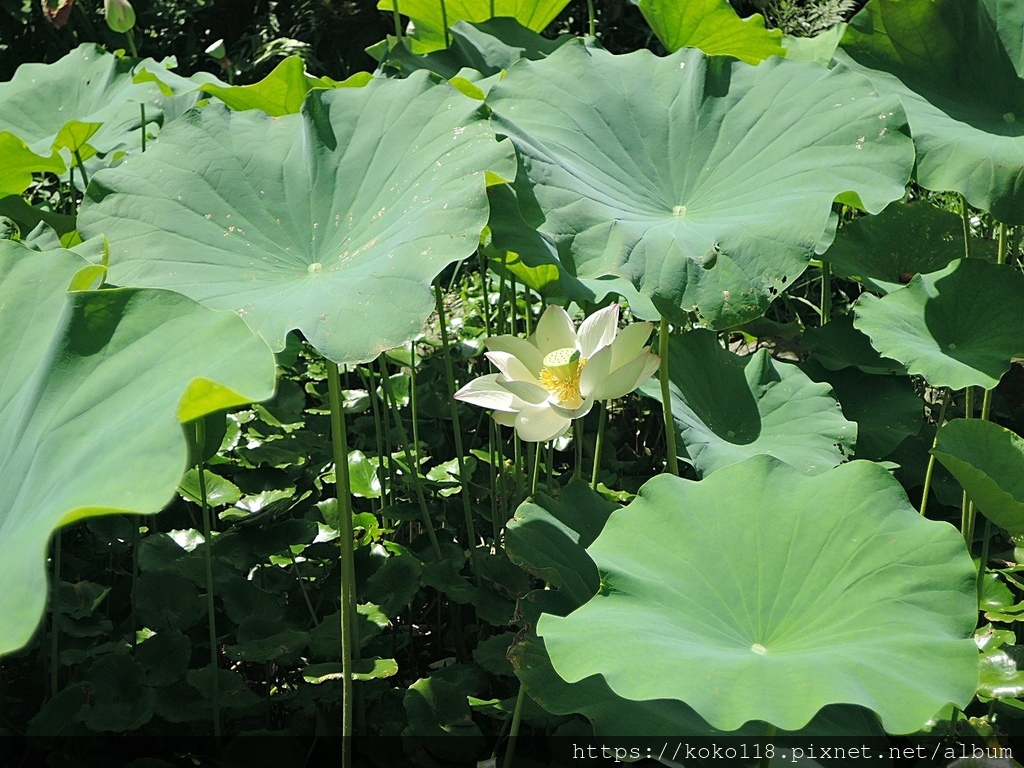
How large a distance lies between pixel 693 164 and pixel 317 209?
59 cm

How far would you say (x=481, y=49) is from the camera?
1950mm

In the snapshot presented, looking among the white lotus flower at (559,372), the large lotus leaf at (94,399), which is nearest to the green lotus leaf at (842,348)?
the white lotus flower at (559,372)

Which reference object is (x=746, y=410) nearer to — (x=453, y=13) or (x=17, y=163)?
(x=453, y=13)

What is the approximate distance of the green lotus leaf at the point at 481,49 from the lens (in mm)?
1893

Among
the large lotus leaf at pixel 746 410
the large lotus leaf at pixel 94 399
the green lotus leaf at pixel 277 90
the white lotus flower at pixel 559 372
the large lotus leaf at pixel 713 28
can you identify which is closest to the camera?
the large lotus leaf at pixel 94 399

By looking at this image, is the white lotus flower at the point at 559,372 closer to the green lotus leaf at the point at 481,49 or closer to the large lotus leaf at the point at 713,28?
the green lotus leaf at the point at 481,49

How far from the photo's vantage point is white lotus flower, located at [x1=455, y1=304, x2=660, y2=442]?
3.98 feet

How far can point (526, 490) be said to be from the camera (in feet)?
5.56

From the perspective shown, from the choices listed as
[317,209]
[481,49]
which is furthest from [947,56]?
[317,209]

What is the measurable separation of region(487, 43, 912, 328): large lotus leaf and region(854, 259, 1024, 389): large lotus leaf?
0.25 m

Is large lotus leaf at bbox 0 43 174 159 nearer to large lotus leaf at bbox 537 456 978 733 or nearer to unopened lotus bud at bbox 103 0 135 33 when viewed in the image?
unopened lotus bud at bbox 103 0 135 33

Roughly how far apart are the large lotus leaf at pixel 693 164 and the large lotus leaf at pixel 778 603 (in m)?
0.27

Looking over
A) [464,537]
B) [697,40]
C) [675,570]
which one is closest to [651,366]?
[675,570]

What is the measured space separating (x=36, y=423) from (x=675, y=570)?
0.69 metres
